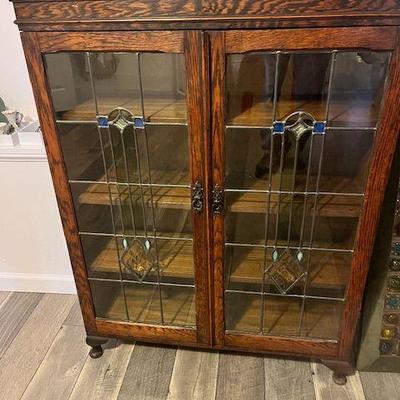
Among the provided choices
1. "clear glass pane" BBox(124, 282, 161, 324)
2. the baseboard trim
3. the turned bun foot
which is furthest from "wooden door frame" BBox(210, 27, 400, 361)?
the baseboard trim

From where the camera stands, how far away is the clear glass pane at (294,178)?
1.03m

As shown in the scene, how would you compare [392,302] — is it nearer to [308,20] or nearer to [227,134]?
[227,134]

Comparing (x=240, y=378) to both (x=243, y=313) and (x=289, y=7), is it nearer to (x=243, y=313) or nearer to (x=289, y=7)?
(x=243, y=313)

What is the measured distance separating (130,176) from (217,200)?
0.91ft

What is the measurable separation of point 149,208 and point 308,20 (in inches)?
26.4

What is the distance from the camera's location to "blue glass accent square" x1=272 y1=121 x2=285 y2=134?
42.1 inches

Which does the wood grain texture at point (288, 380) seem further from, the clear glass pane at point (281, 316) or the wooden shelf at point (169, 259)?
the wooden shelf at point (169, 259)

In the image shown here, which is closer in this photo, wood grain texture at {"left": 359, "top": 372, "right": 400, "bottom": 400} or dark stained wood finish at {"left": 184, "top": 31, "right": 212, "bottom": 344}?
dark stained wood finish at {"left": 184, "top": 31, "right": 212, "bottom": 344}

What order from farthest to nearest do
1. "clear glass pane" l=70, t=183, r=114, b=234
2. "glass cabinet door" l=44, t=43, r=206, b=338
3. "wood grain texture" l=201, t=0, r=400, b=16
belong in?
1. "clear glass pane" l=70, t=183, r=114, b=234
2. "glass cabinet door" l=44, t=43, r=206, b=338
3. "wood grain texture" l=201, t=0, r=400, b=16

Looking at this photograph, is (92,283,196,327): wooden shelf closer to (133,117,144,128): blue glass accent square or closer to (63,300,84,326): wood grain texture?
(63,300,84,326): wood grain texture

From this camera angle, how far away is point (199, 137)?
3.51 feet

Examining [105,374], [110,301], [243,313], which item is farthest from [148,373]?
[243,313]

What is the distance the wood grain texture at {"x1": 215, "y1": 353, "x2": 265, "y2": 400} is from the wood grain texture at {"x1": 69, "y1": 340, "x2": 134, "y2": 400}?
1.12 feet

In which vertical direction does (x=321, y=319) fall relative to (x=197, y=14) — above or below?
below
